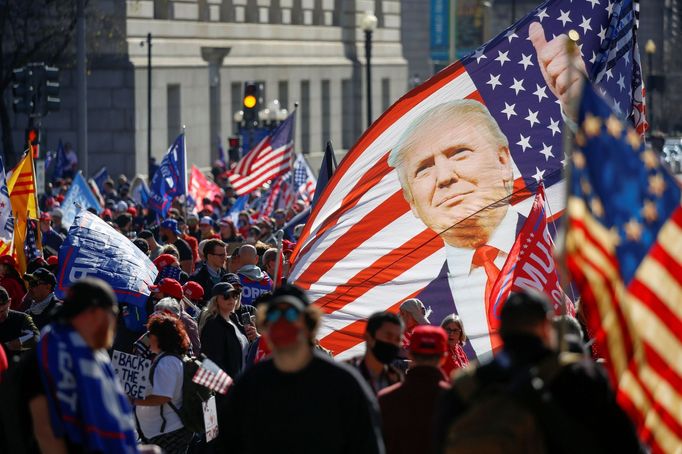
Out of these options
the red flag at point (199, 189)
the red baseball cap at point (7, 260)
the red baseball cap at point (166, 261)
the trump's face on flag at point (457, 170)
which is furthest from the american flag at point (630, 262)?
the red flag at point (199, 189)

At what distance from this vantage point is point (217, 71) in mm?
49844

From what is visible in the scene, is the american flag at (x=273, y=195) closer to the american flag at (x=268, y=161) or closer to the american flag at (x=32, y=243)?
the american flag at (x=268, y=161)

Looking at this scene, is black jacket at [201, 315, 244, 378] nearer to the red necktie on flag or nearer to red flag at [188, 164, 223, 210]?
the red necktie on flag

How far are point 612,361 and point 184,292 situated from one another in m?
7.63

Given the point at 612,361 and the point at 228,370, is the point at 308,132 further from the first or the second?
the point at 612,361

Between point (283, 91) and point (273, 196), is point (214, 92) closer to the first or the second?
point (283, 91)

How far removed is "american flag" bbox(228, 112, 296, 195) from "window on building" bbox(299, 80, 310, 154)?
29.9m

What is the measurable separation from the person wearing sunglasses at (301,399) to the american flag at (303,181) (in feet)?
74.7

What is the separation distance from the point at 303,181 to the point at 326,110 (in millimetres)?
30218

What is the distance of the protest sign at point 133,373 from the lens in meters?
10.2

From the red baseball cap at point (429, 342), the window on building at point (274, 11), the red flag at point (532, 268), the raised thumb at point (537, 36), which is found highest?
the window on building at point (274, 11)

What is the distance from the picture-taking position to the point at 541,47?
11.7 meters

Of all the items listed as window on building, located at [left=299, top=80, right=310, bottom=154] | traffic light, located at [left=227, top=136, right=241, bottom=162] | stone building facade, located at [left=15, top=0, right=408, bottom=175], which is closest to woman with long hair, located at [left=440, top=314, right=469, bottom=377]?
traffic light, located at [left=227, top=136, right=241, bottom=162]

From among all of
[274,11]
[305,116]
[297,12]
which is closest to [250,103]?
[274,11]
